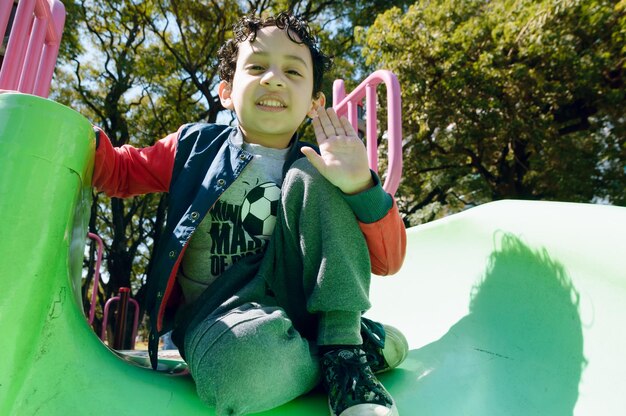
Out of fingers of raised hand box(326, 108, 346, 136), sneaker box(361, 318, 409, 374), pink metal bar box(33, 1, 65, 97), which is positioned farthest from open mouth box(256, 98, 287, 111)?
pink metal bar box(33, 1, 65, 97)

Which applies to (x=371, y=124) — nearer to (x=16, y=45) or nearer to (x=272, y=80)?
(x=272, y=80)

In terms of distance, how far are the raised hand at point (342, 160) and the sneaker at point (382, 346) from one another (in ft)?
1.07

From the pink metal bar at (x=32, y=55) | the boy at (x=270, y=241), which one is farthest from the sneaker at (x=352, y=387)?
the pink metal bar at (x=32, y=55)

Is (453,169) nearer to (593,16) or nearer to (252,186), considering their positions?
(593,16)

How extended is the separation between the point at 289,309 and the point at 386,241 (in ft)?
0.85

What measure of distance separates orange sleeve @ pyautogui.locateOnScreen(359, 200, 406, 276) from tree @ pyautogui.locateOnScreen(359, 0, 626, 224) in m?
5.37

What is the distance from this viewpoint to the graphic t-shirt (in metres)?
1.17

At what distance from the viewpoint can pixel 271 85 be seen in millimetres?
1243

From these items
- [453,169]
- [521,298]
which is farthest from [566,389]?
[453,169]

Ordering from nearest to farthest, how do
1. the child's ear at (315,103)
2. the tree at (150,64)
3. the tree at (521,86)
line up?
the child's ear at (315,103)
the tree at (521,86)
the tree at (150,64)

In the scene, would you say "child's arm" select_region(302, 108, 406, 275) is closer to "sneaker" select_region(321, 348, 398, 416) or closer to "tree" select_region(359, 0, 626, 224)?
"sneaker" select_region(321, 348, 398, 416)

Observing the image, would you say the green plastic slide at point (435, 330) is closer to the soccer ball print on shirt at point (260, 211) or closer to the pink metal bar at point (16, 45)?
the soccer ball print on shirt at point (260, 211)

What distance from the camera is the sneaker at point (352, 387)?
0.84 metres

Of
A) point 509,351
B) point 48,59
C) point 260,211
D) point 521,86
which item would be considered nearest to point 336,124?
point 260,211
